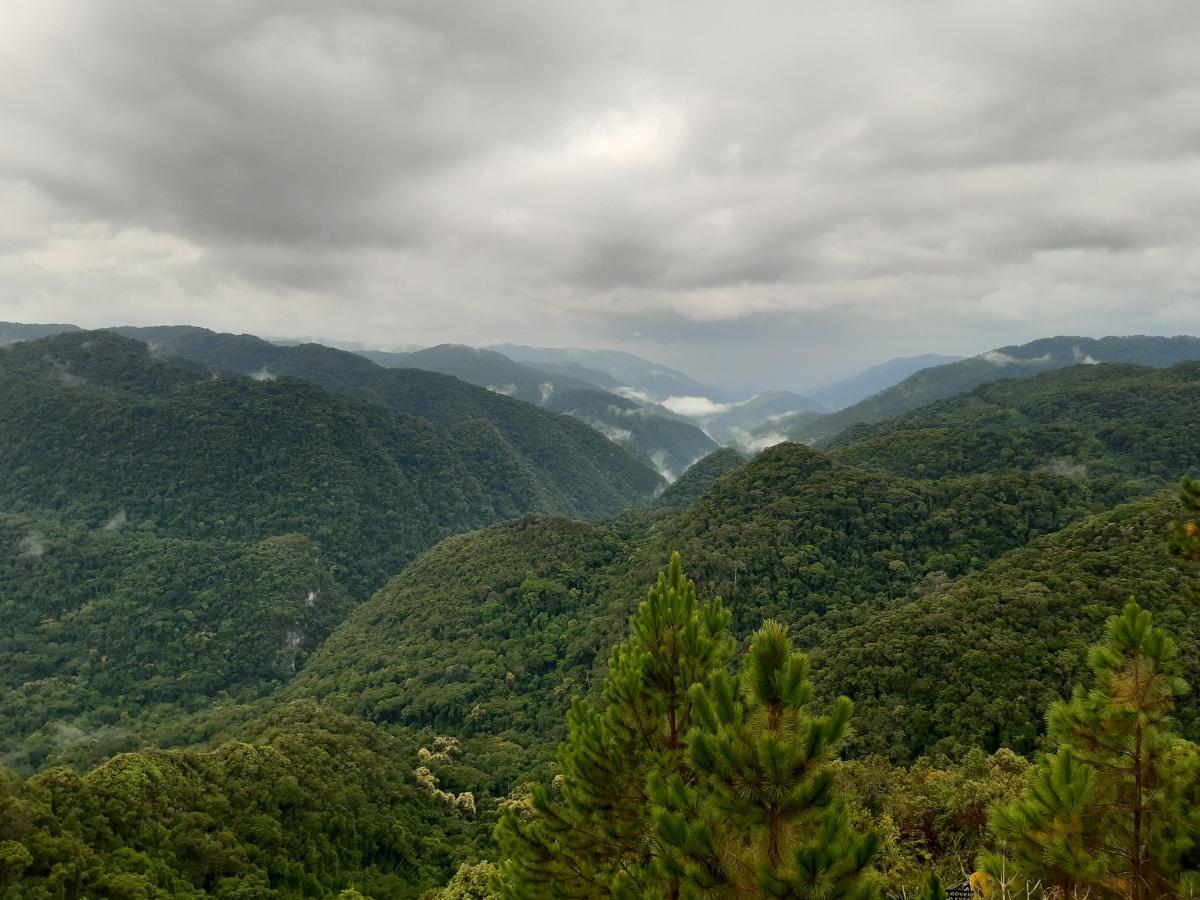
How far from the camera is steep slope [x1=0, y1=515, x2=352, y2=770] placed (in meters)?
81.1

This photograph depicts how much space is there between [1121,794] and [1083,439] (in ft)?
389

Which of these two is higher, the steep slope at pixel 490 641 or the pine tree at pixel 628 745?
the pine tree at pixel 628 745

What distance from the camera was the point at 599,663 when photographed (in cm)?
6888

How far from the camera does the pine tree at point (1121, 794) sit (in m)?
9.05

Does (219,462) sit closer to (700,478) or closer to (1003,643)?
(700,478)

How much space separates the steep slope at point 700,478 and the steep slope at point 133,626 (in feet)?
300

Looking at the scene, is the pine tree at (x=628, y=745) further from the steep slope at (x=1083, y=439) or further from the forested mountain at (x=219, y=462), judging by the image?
the forested mountain at (x=219, y=462)

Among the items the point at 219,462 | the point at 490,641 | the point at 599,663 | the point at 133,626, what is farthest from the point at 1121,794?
the point at 219,462

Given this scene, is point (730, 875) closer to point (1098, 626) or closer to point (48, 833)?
point (48, 833)

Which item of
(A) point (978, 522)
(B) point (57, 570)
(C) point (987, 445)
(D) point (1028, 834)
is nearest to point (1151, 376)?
(C) point (987, 445)

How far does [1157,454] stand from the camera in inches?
3851

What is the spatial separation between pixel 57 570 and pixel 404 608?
70938 mm

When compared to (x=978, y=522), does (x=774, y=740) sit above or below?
above

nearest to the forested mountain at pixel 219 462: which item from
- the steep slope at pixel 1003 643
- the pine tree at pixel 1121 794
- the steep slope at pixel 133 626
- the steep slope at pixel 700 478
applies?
the steep slope at pixel 133 626
